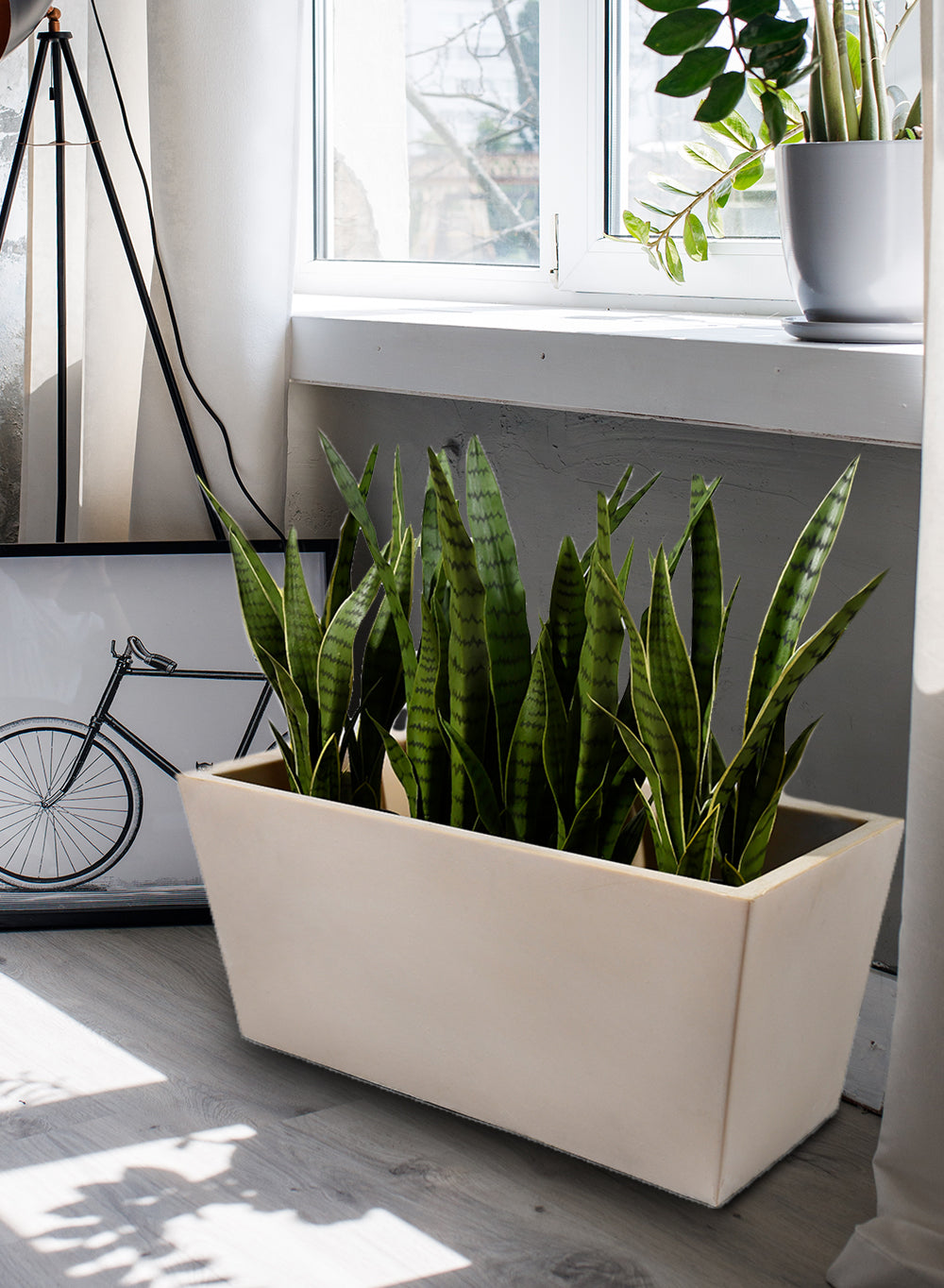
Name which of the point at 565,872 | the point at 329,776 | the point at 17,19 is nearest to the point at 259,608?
the point at 329,776

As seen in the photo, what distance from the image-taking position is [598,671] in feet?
2.56

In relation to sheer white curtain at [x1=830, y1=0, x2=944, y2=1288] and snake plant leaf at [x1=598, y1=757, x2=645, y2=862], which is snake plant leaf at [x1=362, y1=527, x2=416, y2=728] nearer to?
snake plant leaf at [x1=598, y1=757, x2=645, y2=862]

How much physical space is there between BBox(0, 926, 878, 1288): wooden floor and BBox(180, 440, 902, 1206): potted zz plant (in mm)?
26

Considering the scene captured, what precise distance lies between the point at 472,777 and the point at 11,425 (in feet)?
3.04

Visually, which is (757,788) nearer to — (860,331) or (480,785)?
(480,785)

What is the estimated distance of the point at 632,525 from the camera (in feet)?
3.62

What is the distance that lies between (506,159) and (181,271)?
461 mm

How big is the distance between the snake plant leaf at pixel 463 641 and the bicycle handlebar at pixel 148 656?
442 mm

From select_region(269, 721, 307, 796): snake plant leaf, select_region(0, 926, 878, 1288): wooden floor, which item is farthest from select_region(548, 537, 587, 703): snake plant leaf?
select_region(0, 926, 878, 1288): wooden floor

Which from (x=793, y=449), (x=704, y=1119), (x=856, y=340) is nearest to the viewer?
(x=704, y=1119)

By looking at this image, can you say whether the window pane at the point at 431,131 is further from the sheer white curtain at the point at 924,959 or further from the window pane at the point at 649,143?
the sheer white curtain at the point at 924,959

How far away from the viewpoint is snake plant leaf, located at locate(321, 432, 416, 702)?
0.85 meters

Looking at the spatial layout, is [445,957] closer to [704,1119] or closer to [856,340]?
[704,1119]

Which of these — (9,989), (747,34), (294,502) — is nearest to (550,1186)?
(9,989)
